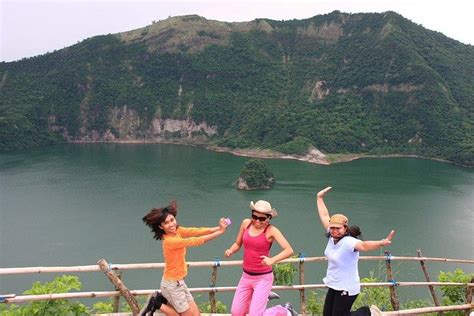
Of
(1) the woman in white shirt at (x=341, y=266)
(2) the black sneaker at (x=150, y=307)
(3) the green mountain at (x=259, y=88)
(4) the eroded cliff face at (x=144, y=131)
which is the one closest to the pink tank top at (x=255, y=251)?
(1) the woman in white shirt at (x=341, y=266)

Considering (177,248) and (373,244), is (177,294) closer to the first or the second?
(177,248)

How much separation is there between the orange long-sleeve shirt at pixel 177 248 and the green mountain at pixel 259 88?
241 feet

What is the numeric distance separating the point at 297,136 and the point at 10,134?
59.2m

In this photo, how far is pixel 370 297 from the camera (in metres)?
6.57

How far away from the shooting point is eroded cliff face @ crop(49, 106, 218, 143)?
10419 centimetres

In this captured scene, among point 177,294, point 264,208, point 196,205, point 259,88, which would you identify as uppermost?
point 259,88

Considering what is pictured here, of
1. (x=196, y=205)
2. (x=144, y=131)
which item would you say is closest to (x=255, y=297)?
(x=196, y=205)

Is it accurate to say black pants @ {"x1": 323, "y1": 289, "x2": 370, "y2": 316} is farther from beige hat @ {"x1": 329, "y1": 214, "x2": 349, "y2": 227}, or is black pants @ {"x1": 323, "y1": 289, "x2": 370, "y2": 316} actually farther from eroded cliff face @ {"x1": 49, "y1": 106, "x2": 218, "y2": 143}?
eroded cliff face @ {"x1": 49, "y1": 106, "x2": 218, "y2": 143}

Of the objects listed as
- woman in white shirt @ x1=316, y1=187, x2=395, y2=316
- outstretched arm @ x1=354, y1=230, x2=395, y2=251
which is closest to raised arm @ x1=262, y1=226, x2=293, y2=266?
woman in white shirt @ x1=316, y1=187, x2=395, y2=316

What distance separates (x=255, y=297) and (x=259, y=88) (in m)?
114

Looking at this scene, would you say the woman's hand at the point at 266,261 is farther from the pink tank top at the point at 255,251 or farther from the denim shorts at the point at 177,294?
the denim shorts at the point at 177,294

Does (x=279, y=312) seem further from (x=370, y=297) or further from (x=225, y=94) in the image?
(x=225, y=94)

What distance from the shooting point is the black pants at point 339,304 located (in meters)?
4.10

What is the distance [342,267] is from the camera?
405 centimetres
